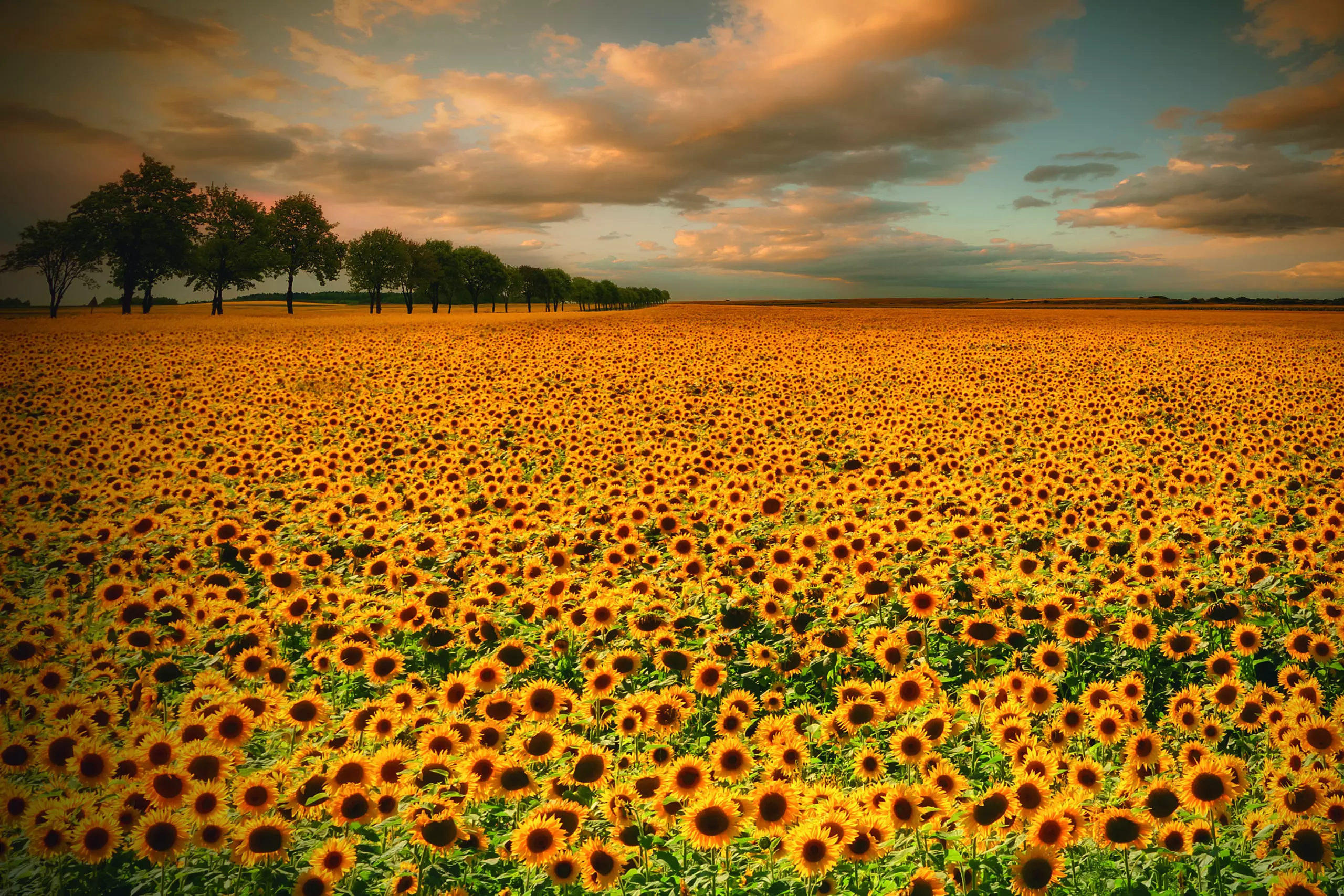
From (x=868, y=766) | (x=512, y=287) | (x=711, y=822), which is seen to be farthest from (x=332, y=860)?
(x=512, y=287)

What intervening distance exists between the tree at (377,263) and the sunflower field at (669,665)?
8640 cm

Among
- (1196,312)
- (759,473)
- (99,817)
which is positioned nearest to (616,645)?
(99,817)

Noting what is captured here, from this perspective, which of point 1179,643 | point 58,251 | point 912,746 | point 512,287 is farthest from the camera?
point 512,287

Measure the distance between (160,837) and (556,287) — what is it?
143 meters

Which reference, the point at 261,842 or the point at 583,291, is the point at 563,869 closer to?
the point at 261,842

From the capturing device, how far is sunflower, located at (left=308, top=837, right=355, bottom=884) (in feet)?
9.75

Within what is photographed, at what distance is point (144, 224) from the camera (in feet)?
168

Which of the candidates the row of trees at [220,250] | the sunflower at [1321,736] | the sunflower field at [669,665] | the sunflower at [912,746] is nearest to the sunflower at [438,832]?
the sunflower field at [669,665]

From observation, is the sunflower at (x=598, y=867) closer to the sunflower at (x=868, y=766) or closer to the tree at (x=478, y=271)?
the sunflower at (x=868, y=766)

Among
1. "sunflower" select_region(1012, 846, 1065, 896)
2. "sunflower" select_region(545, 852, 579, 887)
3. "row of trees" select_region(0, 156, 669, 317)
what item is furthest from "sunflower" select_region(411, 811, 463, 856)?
"row of trees" select_region(0, 156, 669, 317)

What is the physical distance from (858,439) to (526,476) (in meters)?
6.68

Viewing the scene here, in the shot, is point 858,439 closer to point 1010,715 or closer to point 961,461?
point 961,461

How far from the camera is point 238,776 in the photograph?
3582 millimetres

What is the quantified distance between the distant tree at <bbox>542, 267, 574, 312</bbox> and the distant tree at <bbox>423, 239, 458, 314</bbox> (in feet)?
106
